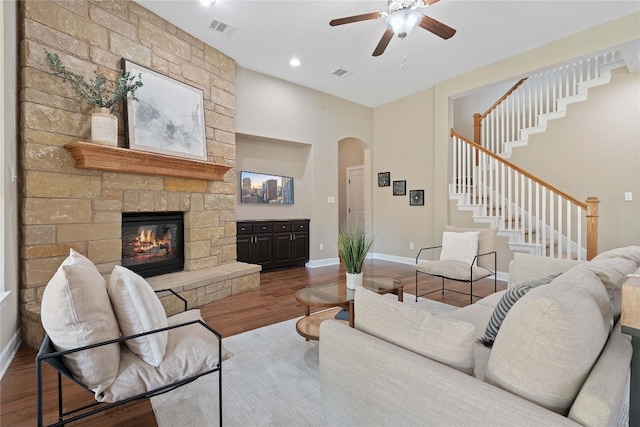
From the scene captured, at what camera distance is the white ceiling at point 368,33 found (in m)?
3.35

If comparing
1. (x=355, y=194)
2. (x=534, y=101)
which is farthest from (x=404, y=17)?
(x=355, y=194)

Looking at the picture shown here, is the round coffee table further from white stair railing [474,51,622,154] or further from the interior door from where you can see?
the interior door

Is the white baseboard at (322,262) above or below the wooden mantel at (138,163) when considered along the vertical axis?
below

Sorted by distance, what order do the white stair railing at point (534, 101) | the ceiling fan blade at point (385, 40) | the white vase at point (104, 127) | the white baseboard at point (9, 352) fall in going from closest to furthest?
the white baseboard at point (9, 352), the white vase at point (104, 127), the ceiling fan blade at point (385, 40), the white stair railing at point (534, 101)

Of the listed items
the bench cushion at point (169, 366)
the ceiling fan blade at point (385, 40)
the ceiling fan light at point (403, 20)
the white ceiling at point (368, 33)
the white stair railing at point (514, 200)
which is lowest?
the bench cushion at point (169, 366)

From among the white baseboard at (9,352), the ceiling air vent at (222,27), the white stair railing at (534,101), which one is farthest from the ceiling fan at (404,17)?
the white baseboard at (9,352)

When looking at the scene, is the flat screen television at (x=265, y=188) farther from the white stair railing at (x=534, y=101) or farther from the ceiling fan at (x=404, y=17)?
the white stair railing at (x=534, y=101)

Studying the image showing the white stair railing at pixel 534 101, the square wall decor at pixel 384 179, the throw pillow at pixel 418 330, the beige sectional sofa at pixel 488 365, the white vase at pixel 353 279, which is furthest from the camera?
the square wall decor at pixel 384 179

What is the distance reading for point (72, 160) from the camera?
9.38 ft

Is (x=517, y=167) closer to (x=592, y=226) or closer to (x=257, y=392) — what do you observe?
(x=592, y=226)

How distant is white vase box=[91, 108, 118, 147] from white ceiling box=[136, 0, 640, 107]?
1.38m

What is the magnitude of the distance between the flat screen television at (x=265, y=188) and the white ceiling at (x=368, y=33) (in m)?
1.72

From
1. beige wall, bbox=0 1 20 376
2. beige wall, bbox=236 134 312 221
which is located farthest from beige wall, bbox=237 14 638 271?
beige wall, bbox=0 1 20 376

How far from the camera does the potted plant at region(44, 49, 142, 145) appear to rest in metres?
2.82
